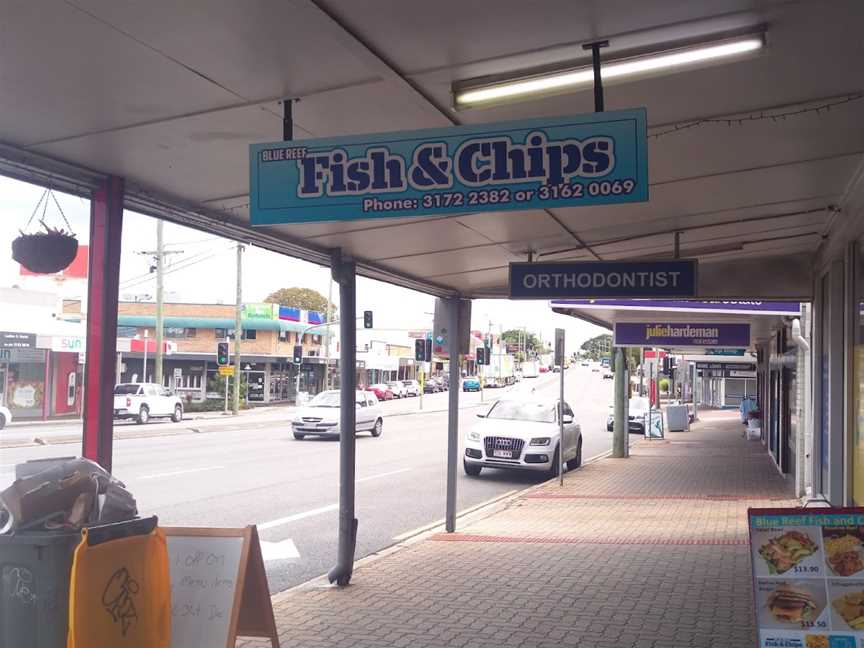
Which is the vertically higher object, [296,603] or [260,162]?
[260,162]

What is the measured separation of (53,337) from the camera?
27891mm

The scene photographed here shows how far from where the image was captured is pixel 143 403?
34469 mm

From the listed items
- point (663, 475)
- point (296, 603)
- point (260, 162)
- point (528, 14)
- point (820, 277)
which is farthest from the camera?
point (663, 475)

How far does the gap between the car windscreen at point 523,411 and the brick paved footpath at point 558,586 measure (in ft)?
16.2

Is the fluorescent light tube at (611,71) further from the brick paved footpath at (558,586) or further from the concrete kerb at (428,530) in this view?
the concrete kerb at (428,530)

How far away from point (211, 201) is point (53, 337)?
24.0 metres

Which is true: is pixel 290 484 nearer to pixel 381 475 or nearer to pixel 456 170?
pixel 381 475

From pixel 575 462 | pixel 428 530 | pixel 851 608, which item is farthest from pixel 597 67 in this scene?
pixel 575 462

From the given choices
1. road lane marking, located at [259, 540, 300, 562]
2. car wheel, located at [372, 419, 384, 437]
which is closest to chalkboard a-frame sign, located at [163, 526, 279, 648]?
road lane marking, located at [259, 540, 300, 562]

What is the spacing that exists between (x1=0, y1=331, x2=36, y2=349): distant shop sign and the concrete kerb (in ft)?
56.2

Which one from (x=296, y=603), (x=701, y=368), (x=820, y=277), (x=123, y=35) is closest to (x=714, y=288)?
(x=820, y=277)

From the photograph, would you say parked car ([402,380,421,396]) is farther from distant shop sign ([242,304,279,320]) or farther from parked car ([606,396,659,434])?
parked car ([606,396,659,434])

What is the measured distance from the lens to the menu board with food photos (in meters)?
4.52

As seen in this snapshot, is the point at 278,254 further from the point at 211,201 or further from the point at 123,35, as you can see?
the point at 123,35
